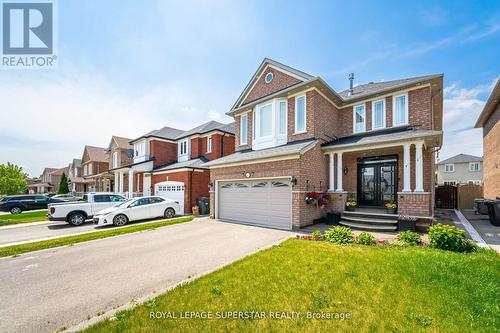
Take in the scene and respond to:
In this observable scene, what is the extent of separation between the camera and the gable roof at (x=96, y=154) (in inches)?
1403

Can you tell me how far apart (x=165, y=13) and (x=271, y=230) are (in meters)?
9.38

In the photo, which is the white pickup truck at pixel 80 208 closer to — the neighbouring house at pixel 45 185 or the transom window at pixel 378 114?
the transom window at pixel 378 114

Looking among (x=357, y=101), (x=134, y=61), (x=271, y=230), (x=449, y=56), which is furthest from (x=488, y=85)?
(x=134, y=61)

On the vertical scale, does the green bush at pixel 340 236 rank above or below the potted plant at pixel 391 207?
below

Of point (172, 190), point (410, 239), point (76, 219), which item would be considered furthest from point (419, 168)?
point (76, 219)

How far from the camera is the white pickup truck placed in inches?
477

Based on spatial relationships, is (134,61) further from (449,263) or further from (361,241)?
(449,263)

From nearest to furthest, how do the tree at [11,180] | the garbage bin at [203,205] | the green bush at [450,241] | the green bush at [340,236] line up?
the green bush at [450,241] < the green bush at [340,236] < the garbage bin at [203,205] < the tree at [11,180]

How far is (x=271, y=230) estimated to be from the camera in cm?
948

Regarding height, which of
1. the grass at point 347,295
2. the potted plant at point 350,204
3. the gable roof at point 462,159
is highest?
the gable roof at point 462,159

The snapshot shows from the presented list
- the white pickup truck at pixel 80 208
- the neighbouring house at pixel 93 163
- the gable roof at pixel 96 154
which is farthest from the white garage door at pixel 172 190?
the gable roof at pixel 96 154

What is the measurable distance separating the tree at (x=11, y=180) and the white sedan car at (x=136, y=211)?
3080 centimetres

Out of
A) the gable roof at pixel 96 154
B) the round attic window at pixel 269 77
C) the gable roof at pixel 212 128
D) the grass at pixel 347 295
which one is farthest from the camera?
the gable roof at pixel 96 154

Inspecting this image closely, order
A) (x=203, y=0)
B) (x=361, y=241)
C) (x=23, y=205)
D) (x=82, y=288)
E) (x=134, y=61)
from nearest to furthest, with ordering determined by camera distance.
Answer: (x=82, y=288)
(x=361, y=241)
(x=203, y=0)
(x=134, y=61)
(x=23, y=205)
